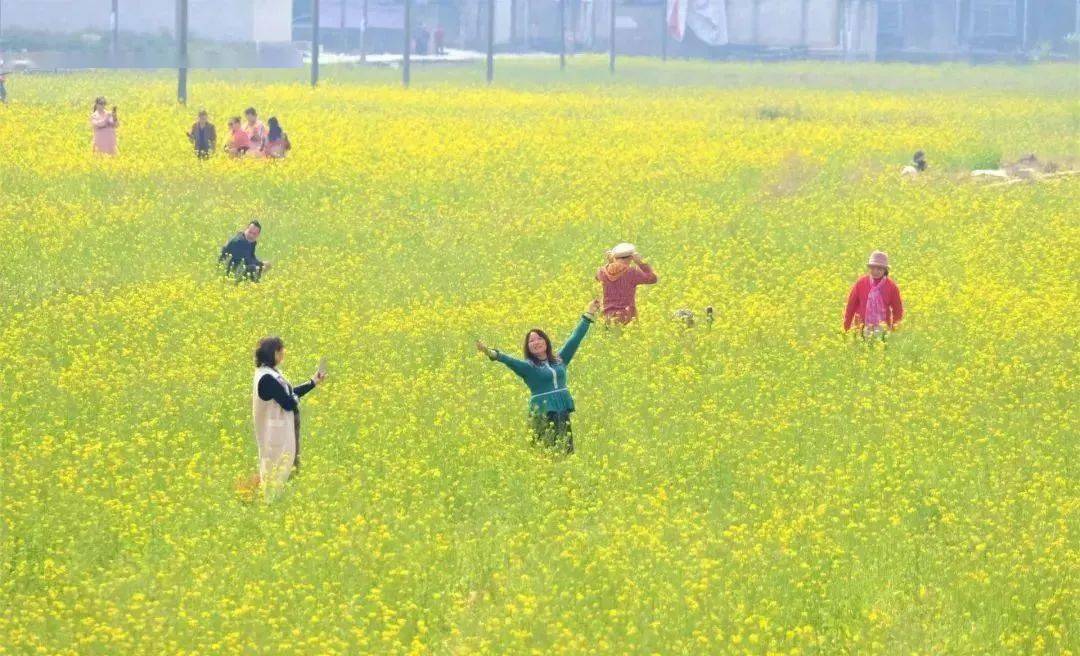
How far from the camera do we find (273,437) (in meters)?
12.6

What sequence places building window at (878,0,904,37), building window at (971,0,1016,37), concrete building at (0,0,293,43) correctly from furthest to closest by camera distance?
building window at (878,0,904,37), building window at (971,0,1016,37), concrete building at (0,0,293,43)

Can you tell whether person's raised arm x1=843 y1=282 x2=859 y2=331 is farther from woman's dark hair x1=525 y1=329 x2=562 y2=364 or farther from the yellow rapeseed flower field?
woman's dark hair x1=525 y1=329 x2=562 y2=364

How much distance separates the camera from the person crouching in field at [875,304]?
1756cm

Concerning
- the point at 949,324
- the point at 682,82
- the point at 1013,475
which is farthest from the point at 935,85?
the point at 1013,475

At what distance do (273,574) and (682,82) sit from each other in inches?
2627

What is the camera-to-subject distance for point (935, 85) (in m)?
76.6

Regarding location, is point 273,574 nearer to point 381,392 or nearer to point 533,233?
point 381,392

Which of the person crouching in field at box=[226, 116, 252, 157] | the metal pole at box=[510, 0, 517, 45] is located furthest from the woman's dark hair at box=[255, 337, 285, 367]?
the metal pole at box=[510, 0, 517, 45]

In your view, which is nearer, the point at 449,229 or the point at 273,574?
the point at 273,574

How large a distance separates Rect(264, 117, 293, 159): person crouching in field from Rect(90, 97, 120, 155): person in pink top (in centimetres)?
261

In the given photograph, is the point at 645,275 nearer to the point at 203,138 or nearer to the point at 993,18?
the point at 203,138

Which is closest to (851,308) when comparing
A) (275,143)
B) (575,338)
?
(575,338)

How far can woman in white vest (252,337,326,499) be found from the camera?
12.5m

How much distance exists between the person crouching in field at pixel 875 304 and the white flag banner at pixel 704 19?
303 feet
